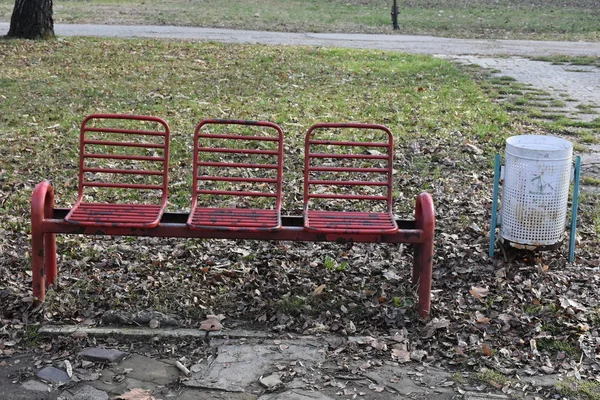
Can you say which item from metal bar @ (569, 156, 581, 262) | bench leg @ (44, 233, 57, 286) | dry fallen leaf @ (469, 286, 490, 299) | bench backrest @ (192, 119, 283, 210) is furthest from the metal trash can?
bench leg @ (44, 233, 57, 286)

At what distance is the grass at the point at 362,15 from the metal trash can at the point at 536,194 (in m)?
14.9

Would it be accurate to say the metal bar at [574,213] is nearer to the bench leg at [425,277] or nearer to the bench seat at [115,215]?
the bench leg at [425,277]

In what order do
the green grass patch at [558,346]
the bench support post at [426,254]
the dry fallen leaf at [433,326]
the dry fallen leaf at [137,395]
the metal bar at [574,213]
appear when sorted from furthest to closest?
the metal bar at [574,213] < the bench support post at [426,254] < the dry fallen leaf at [433,326] < the green grass patch at [558,346] < the dry fallen leaf at [137,395]

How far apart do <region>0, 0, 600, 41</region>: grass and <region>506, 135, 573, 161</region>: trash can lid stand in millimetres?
14655

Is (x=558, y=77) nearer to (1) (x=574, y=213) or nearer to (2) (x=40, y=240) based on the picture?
(1) (x=574, y=213)

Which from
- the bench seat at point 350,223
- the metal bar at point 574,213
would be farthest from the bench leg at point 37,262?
the metal bar at point 574,213

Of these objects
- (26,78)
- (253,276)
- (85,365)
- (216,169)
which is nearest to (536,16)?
(26,78)

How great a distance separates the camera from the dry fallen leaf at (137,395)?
14.4ft

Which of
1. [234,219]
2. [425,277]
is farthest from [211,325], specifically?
[425,277]

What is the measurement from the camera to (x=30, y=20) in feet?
52.1

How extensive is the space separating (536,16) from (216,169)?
18.0 metres

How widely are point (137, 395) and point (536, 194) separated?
306cm

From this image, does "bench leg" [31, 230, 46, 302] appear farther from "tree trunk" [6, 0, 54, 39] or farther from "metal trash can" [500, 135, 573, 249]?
"tree trunk" [6, 0, 54, 39]

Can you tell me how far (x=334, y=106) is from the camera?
11.1 metres
